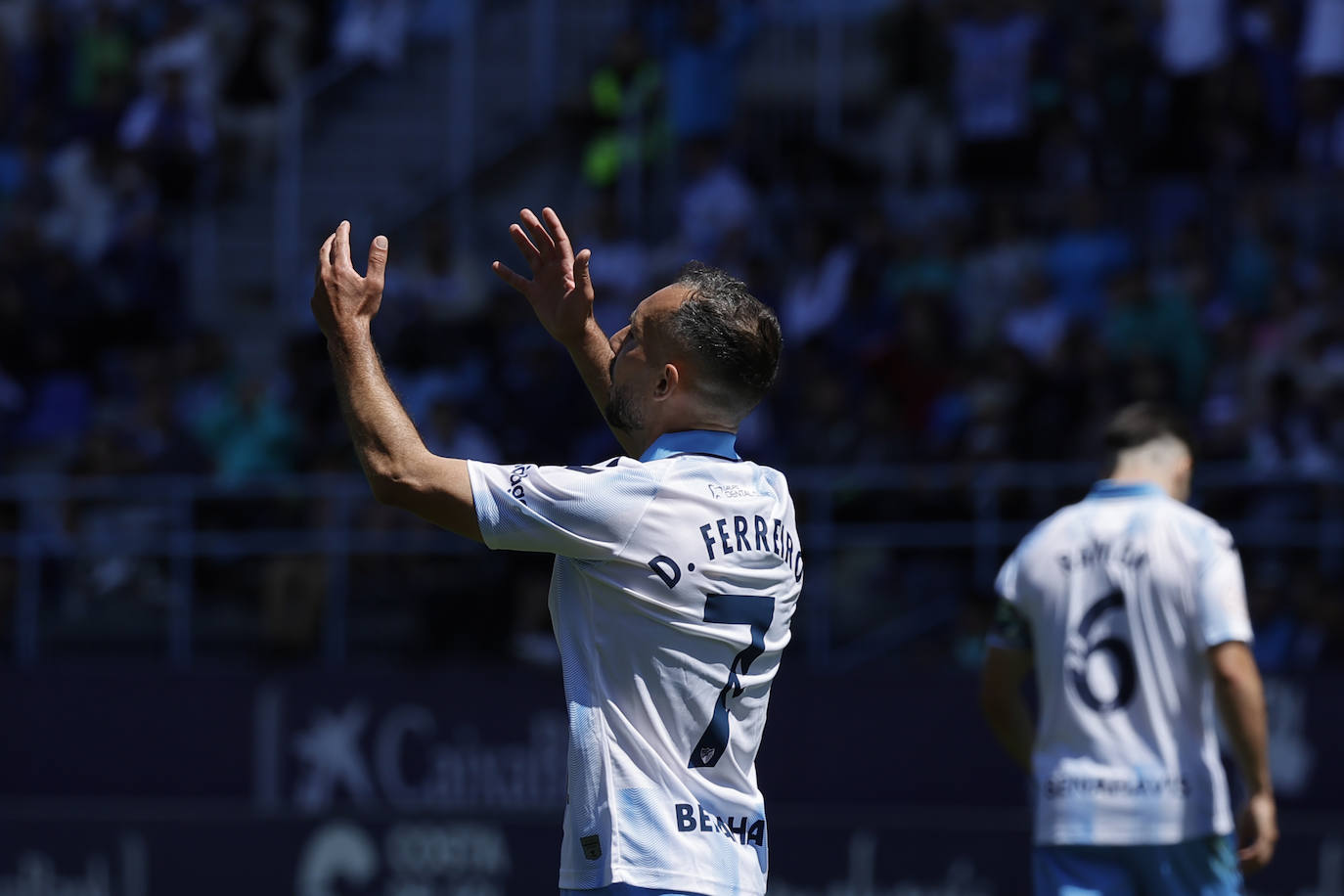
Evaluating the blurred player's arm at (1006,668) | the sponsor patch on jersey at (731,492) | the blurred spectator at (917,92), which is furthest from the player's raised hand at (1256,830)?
the blurred spectator at (917,92)

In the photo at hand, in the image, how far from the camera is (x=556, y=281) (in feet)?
15.7

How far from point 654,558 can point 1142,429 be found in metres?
2.41

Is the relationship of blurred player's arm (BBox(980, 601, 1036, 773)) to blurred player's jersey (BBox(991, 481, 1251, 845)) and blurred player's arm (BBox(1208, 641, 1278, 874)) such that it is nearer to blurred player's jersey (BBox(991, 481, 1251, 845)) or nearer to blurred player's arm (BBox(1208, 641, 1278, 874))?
blurred player's jersey (BBox(991, 481, 1251, 845))

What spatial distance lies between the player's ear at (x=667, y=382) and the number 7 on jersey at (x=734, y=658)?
42 centimetres

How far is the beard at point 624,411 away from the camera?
Answer: 14.1 ft

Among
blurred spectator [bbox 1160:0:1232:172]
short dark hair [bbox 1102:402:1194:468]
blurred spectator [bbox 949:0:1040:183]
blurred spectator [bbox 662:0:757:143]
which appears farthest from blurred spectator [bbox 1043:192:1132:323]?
short dark hair [bbox 1102:402:1194:468]

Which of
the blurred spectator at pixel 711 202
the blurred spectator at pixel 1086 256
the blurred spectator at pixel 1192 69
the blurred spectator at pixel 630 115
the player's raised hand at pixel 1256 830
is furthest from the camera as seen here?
the blurred spectator at pixel 630 115

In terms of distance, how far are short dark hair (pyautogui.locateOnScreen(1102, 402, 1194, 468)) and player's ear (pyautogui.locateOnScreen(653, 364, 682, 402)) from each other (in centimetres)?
220

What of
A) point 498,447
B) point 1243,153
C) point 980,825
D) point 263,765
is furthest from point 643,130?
point 980,825

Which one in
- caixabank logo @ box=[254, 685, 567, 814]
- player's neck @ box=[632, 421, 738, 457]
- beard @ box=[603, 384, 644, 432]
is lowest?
caixabank logo @ box=[254, 685, 567, 814]

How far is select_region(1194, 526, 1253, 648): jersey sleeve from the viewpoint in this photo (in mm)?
5660

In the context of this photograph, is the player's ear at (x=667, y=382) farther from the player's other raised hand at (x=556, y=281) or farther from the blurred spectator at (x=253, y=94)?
the blurred spectator at (x=253, y=94)

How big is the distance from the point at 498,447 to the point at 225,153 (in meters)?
5.30

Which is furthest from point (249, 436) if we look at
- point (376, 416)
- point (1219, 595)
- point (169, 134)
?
point (376, 416)
